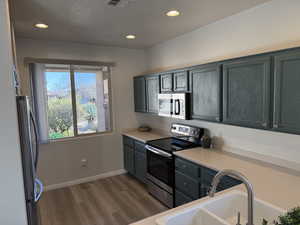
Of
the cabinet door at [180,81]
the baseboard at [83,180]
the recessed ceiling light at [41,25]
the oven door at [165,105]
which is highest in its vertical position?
the recessed ceiling light at [41,25]

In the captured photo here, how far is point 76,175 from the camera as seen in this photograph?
12.9 ft

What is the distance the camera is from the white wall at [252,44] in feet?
6.71

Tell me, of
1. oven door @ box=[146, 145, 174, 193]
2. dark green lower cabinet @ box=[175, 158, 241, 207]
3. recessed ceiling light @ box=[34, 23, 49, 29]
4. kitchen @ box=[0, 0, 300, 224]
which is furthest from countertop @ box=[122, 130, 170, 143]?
recessed ceiling light @ box=[34, 23, 49, 29]

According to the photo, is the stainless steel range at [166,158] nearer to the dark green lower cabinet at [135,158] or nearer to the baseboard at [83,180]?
the dark green lower cabinet at [135,158]

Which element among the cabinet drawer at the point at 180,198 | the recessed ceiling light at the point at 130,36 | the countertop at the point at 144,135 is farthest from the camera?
the countertop at the point at 144,135

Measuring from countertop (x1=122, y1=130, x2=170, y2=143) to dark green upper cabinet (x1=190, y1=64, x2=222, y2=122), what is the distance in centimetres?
109

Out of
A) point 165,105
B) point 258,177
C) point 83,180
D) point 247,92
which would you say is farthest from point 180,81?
point 83,180

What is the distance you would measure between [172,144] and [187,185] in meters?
0.75

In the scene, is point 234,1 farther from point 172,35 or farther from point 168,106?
point 168,106

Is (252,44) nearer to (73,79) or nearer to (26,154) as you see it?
(26,154)

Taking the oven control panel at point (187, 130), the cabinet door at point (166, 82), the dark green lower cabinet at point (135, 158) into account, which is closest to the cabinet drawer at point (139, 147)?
the dark green lower cabinet at point (135, 158)

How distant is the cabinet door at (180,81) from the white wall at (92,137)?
4.98 feet

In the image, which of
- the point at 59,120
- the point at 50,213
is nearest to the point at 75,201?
the point at 50,213

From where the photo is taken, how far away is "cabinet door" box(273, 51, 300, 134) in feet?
5.61
